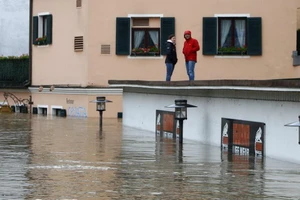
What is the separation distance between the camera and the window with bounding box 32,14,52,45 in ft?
137

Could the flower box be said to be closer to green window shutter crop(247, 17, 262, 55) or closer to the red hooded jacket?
green window shutter crop(247, 17, 262, 55)

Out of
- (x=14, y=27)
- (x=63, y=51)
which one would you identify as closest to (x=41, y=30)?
(x=63, y=51)

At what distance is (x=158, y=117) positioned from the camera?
2648 cm

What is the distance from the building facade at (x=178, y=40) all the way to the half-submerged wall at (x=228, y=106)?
879 cm

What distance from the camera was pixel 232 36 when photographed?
38.1 metres

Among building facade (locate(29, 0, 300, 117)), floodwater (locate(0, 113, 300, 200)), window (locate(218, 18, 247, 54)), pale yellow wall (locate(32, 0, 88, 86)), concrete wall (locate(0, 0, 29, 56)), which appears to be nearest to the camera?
floodwater (locate(0, 113, 300, 200))

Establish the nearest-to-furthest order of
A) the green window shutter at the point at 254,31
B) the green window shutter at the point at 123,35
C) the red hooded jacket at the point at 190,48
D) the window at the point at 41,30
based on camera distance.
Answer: the red hooded jacket at the point at 190,48, the green window shutter at the point at 254,31, the green window shutter at the point at 123,35, the window at the point at 41,30

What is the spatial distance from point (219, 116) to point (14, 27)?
2898 centimetres

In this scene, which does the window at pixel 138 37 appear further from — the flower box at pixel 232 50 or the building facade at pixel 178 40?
the flower box at pixel 232 50

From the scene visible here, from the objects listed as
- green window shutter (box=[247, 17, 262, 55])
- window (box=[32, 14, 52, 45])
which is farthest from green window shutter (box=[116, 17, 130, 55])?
green window shutter (box=[247, 17, 262, 55])

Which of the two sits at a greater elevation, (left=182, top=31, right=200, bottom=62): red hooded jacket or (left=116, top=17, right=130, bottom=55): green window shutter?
(left=116, top=17, right=130, bottom=55): green window shutter

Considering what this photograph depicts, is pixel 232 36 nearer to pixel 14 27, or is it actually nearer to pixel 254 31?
pixel 254 31

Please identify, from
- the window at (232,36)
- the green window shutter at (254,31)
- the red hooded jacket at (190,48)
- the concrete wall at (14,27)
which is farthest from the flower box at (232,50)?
the concrete wall at (14,27)

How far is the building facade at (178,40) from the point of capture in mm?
37906
